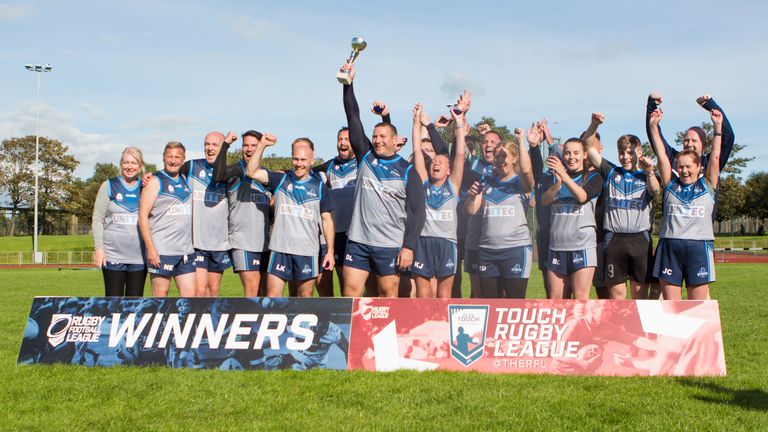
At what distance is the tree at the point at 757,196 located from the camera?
196ft

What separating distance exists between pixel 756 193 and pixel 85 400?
66.3 m

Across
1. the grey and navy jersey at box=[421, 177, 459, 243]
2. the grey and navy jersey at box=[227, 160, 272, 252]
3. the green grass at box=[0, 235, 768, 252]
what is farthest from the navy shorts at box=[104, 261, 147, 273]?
the green grass at box=[0, 235, 768, 252]

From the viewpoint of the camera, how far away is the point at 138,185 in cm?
716

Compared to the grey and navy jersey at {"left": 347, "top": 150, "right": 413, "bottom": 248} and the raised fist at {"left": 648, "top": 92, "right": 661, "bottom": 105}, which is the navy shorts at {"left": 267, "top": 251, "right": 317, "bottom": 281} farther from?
the raised fist at {"left": 648, "top": 92, "right": 661, "bottom": 105}

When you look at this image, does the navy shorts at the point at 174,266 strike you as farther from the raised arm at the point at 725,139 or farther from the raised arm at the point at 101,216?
the raised arm at the point at 725,139

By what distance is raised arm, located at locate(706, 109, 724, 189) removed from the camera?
262 inches

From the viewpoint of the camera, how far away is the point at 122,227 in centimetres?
696

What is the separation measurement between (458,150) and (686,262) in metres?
2.55

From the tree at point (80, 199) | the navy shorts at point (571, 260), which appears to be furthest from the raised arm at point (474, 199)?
the tree at point (80, 199)

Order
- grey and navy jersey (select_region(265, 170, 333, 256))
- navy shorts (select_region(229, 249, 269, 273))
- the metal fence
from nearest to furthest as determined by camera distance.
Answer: grey and navy jersey (select_region(265, 170, 333, 256)), navy shorts (select_region(229, 249, 269, 273)), the metal fence

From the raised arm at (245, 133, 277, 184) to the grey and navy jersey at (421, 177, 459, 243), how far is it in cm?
171

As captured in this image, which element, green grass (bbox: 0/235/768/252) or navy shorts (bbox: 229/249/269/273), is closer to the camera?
navy shorts (bbox: 229/249/269/273)

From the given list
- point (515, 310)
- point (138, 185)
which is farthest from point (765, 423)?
point (138, 185)

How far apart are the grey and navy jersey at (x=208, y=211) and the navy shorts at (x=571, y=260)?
3573mm
